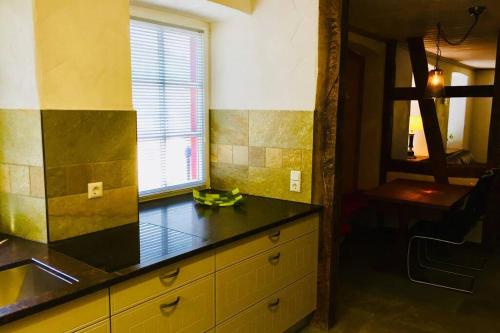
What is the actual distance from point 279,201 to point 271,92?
2.34ft

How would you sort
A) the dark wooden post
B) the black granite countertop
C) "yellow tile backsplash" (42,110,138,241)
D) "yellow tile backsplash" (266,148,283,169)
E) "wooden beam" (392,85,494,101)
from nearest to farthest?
the black granite countertop → "yellow tile backsplash" (42,110,138,241) → the dark wooden post → "yellow tile backsplash" (266,148,283,169) → "wooden beam" (392,85,494,101)

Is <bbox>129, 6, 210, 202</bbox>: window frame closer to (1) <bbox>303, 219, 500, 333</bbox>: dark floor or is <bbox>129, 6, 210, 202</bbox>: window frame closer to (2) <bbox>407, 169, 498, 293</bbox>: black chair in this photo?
(1) <bbox>303, 219, 500, 333</bbox>: dark floor

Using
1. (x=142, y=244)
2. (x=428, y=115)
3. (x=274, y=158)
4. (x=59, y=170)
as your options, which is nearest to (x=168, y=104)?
(x=274, y=158)

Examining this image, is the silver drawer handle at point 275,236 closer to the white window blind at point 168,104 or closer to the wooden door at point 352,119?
the white window blind at point 168,104

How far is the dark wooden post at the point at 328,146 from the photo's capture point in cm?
250

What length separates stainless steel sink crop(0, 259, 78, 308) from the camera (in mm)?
1635

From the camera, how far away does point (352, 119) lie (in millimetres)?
4852

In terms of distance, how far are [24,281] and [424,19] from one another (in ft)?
12.7

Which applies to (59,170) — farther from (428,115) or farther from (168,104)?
(428,115)

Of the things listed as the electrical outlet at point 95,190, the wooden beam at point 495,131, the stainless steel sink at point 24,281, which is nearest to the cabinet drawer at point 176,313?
the stainless steel sink at point 24,281

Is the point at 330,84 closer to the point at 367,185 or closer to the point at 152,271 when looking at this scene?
the point at 152,271

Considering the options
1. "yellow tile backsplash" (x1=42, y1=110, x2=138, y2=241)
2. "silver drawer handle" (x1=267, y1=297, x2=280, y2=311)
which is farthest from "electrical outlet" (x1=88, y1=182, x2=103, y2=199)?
"silver drawer handle" (x1=267, y1=297, x2=280, y2=311)

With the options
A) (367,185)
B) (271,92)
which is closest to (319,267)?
(271,92)

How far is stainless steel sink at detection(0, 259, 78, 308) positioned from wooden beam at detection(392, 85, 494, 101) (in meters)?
4.25
